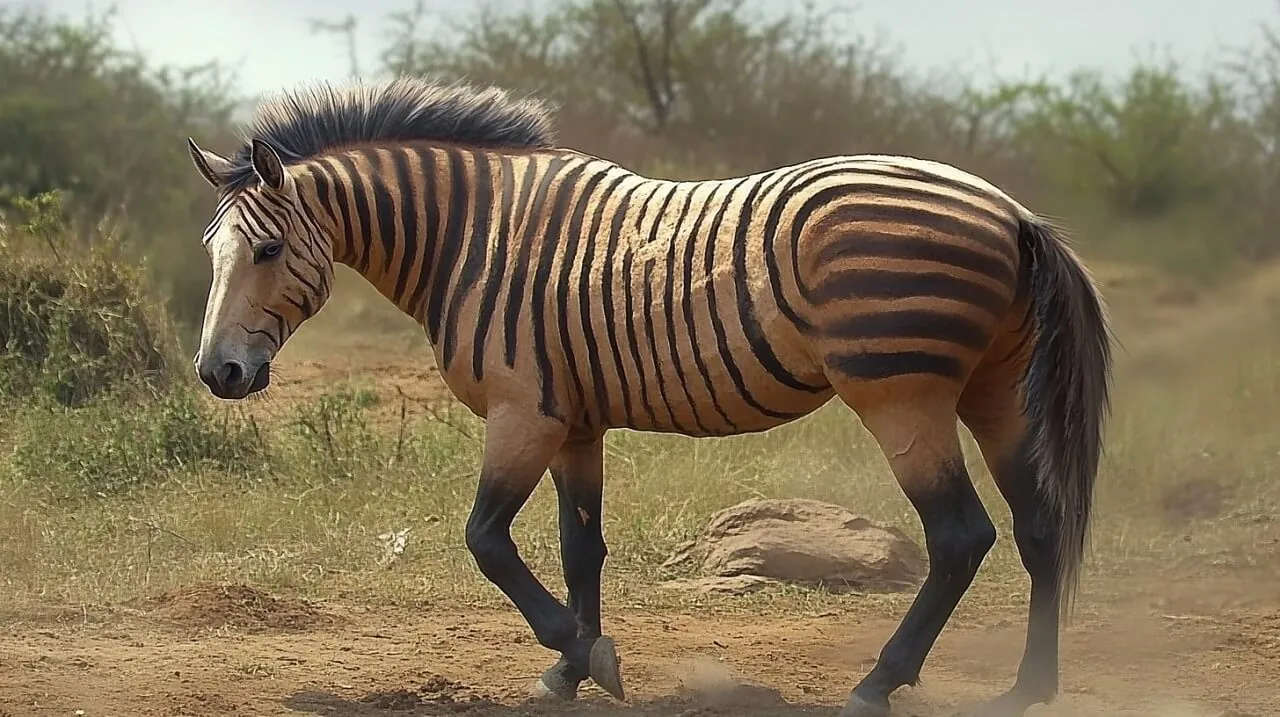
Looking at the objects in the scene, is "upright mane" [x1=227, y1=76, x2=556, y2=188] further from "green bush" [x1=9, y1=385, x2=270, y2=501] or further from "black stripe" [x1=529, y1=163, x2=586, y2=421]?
"green bush" [x1=9, y1=385, x2=270, y2=501]

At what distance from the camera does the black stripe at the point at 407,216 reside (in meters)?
4.70

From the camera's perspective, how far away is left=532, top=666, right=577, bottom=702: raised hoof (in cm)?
473

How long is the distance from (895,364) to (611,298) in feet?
3.13

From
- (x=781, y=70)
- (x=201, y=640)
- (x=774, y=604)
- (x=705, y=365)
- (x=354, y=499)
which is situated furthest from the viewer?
(x=781, y=70)

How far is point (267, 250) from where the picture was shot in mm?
4410

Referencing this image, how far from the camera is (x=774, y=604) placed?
638 centimetres

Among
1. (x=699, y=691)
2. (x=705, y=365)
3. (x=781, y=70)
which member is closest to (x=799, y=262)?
(x=705, y=365)

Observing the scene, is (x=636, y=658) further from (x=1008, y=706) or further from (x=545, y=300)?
(x=545, y=300)

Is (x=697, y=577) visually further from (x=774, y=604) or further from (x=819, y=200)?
(x=819, y=200)

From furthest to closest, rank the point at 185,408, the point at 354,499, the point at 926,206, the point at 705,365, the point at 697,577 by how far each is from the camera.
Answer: the point at 185,408 → the point at 354,499 → the point at 697,577 → the point at 705,365 → the point at 926,206

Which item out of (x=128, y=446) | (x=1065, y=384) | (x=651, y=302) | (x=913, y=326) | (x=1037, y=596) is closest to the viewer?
(x=913, y=326)

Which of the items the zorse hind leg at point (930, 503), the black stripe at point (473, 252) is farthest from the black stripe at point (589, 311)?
the zorse hind leg at point (930, 503)

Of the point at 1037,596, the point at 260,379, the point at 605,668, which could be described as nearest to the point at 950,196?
the point at 1037,596

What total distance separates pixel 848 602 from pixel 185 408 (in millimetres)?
4599
